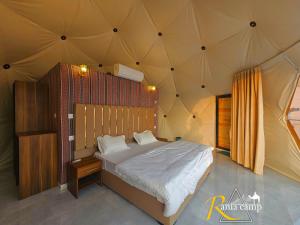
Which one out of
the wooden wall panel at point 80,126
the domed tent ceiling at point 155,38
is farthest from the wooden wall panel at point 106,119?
the domed tent ceiling at point 155,38

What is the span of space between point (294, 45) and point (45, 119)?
584 centimetres

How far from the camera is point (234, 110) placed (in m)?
4.07

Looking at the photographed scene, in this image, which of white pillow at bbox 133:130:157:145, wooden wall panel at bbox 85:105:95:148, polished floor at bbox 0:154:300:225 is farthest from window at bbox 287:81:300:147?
wooden wall panel at bbox 85:105:95:148


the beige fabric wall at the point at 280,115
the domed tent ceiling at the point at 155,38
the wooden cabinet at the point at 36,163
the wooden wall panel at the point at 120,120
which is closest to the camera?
the wooden cabinet at the point at 36,163

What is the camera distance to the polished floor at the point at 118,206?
6.19ft

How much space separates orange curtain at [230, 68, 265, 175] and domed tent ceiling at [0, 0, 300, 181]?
435 millimetres

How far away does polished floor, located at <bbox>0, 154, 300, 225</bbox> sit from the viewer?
1887 mm

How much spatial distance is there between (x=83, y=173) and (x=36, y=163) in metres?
0.95

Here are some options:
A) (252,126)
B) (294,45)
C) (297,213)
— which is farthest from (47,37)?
(297,213)

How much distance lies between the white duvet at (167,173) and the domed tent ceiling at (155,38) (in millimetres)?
2747

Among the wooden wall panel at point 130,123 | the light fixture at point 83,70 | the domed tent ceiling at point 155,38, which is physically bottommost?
the wooden wall panel at point 130,123

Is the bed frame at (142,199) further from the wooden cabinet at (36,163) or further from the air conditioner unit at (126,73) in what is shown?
the air conditioner unit at (126,73)

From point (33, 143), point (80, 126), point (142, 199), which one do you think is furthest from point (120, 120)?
point (142, 199)

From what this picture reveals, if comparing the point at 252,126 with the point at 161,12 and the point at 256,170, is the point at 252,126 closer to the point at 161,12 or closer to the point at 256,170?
the point at 256,170
